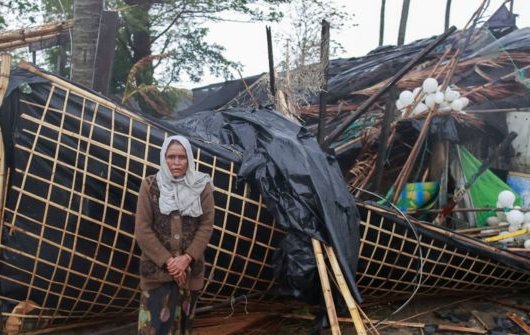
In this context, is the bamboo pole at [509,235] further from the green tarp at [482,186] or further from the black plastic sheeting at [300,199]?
the black plastic sheeting at [300,199]

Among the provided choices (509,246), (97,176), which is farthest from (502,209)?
(97,176)

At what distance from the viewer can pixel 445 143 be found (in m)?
5.29

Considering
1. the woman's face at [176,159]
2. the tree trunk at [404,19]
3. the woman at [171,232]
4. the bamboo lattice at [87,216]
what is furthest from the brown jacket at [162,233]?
the tree trunk at [404,19]

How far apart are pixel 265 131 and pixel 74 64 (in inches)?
96.4

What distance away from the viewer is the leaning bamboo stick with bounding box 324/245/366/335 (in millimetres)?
2998

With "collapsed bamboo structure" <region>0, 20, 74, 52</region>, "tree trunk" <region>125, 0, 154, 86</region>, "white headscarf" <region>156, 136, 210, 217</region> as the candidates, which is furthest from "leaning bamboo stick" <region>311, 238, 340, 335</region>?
"tree trunk" <region>125, 0, 154, 86</region>

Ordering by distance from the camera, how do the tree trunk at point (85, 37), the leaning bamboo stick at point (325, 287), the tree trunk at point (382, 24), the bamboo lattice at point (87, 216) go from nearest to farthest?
1. the leaning bamboo stick at point (325, 287)
2. the bamboo lattice at point (87, 216)
3. the tree trunk at point (85, 37)
4. the tree trunk at point (382, 24)

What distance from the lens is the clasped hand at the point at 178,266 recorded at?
280 cm

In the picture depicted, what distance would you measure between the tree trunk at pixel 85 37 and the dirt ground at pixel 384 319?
2482 millimetres

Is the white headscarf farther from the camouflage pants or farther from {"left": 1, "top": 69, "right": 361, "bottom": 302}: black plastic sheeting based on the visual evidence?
{"left": 1, "top": 69, "right": 361, "bottom": 302}: black plastic sheeting

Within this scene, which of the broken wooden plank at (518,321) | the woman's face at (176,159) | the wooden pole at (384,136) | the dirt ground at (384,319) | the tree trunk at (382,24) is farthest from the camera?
the tree trunk at (382,24)

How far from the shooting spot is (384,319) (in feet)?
13.6

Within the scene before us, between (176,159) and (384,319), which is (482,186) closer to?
(384,319)

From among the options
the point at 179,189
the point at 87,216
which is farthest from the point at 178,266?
the point at 87,216
